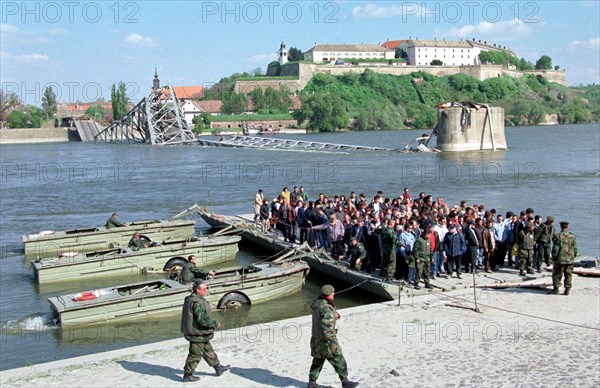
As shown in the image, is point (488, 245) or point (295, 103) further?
point (295, 103)

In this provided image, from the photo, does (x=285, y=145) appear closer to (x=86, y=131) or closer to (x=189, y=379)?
(x=86, y=131)

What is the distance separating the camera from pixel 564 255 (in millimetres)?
14648

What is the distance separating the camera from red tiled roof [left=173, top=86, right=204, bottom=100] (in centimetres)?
17962

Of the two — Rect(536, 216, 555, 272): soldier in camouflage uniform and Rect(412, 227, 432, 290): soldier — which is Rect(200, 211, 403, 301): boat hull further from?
Rect(536, 216, 555, 272): soldier in camouflage uniform

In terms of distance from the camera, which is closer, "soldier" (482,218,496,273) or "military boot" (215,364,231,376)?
"military boot" (215,364,231,376)

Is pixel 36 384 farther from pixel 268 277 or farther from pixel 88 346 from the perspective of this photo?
pixel 268 277

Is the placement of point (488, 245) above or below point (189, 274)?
above

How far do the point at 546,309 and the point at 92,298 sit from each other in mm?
9838

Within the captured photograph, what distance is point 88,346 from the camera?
575 inches

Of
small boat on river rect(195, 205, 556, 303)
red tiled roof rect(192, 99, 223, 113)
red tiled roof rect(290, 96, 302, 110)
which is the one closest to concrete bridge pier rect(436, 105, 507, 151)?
small boat on river rect(195, 205, 556, 303)

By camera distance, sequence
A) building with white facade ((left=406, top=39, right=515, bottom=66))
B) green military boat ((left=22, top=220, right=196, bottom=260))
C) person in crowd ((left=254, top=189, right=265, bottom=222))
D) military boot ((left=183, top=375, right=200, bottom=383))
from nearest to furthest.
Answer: military boot ((left=183, top=375, right=200, bottom=383)) → green military boat ((left=22, top=220, right=196, bottom=260)) → person in crowd ((left=254, top=189, right=265, bottom=222)) → building with white facade ((left=406, top=39, right=515, bottom=66))

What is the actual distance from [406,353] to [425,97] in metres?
160

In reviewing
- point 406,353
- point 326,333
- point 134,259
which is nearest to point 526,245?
point 406,353

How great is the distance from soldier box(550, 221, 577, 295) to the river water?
4.72 m
